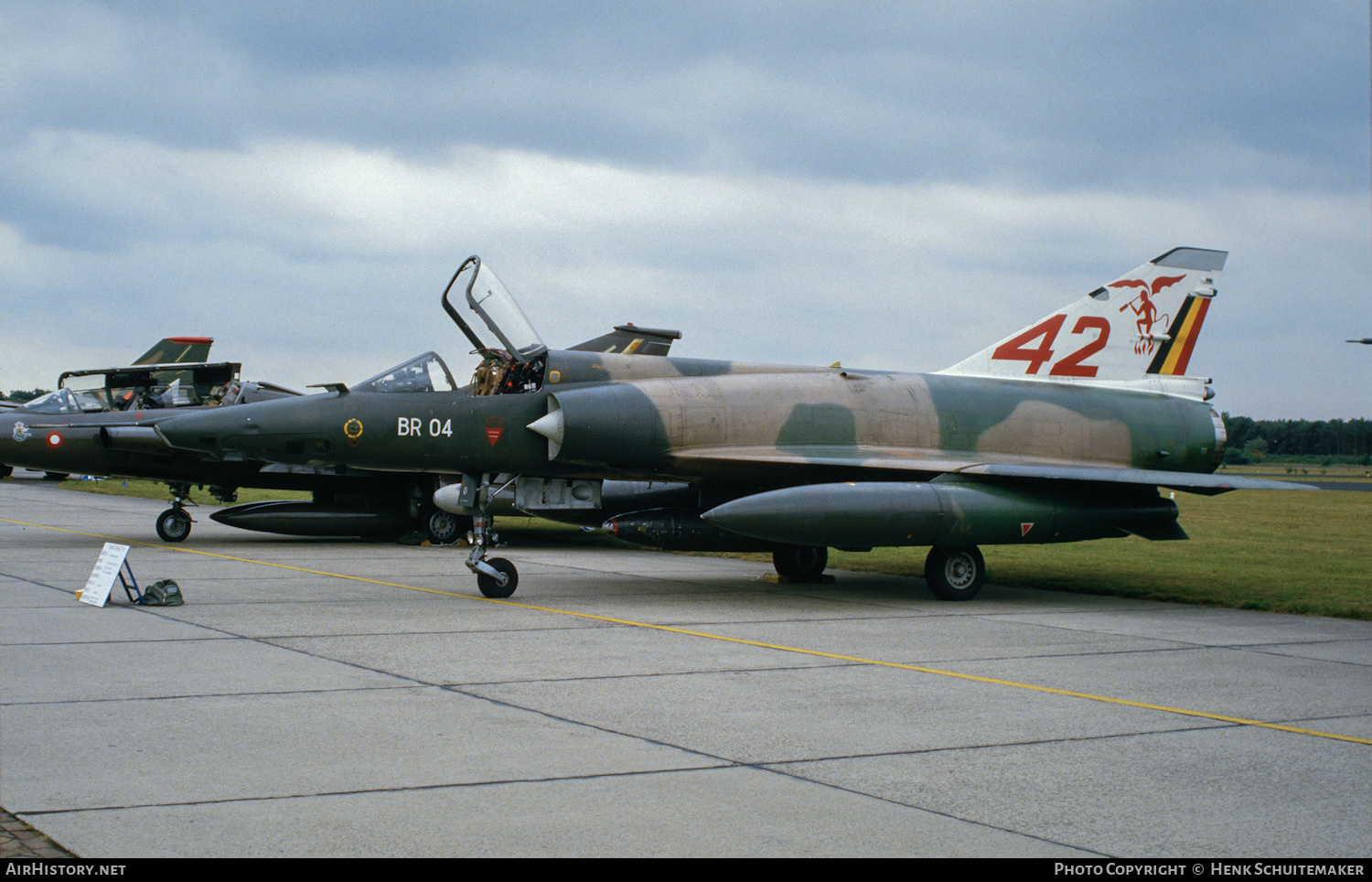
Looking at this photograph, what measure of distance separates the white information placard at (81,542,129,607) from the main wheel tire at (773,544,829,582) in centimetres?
702

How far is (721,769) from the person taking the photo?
5.17 m

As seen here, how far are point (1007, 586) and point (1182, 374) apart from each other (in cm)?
368

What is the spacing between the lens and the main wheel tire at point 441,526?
18.2m

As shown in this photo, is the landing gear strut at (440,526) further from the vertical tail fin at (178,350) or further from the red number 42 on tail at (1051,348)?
the vertical tail fin at (178,350)

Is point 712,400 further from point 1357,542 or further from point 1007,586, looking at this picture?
point 1357,542

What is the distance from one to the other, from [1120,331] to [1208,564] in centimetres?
400

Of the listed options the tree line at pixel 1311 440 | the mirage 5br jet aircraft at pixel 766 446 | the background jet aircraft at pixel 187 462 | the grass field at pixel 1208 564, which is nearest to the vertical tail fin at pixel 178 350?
the grass field at pixel 1208 564

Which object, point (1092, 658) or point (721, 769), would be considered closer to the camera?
point (721, 769)

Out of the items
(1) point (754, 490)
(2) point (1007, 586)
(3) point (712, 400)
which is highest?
(3) point (712, 400)

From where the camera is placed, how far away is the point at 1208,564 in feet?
54.1

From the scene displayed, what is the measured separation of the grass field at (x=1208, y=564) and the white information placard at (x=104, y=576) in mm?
9110

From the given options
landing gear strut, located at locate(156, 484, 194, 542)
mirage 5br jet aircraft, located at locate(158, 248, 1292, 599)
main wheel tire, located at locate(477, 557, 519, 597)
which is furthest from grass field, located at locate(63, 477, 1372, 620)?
main wheel tire, located at locate(477, 557, 519, 597)

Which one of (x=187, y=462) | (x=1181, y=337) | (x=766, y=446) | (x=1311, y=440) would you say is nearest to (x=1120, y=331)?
(x=1181, y=337)
